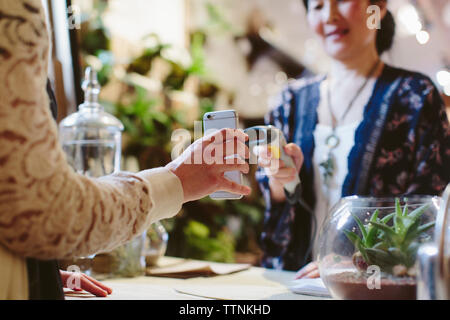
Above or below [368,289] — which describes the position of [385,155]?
above

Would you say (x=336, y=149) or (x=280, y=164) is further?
(x=336, y=149)

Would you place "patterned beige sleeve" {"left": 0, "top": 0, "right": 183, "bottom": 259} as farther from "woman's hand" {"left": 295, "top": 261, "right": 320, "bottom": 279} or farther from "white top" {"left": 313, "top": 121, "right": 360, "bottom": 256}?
"white top" {"left": 313, "top": 121, "right": 360, "bottom": 256}

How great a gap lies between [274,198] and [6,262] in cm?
113

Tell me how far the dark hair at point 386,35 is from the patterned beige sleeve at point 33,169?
1369mm

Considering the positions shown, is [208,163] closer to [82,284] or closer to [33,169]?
[33,169]

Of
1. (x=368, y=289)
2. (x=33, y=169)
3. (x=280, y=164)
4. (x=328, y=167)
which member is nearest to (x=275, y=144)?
(x=280, y=164)

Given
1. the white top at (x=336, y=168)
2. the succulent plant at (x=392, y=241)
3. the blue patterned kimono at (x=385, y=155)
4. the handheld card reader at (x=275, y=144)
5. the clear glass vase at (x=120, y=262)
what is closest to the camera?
the succulent plant at (x=392, y=241)

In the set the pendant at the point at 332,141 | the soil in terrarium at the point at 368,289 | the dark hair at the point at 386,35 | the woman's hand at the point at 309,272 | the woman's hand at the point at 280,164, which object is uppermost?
the dark hair at the point at 386,35

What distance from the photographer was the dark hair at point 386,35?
1690 mm

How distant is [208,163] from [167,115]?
2608 millimetres

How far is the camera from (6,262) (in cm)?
57

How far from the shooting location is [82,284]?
981 millimetres

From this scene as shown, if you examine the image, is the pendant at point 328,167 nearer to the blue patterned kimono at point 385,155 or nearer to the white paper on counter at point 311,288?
the blue patterned kimono at point 385,155

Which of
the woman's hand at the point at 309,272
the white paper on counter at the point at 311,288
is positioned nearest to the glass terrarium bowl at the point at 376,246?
the white paper on counter at the point at 311,288
